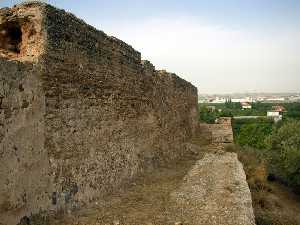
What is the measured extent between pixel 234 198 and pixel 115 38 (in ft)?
11.3

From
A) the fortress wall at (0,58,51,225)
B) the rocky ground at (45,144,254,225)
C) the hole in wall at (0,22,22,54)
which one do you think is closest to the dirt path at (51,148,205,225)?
the rocky ground at (45,144,254,225)

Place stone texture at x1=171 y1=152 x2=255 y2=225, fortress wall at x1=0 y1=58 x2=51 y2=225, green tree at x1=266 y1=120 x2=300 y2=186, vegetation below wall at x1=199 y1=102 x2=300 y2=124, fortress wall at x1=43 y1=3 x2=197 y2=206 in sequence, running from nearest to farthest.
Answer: fortress wall at x1=0 y1=58 x2=51 y2=225
fortress wall at x1=43 y1=3 x2=197 y2=206
stone texture at x1=171 y1=152 x2=255 y2=225
green tree at x1=266 y1=120 x2=300 y2=186
vegetation below wall at x1=199 y1=102 x2=300 y2=124

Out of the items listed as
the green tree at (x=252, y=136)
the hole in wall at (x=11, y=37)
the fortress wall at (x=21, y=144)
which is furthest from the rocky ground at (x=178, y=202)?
the green tree at (x=252, y=136)

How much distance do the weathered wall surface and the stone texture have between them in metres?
1.22

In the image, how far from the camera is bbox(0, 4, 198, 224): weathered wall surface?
452 cm

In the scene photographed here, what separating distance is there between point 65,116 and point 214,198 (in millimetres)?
2871

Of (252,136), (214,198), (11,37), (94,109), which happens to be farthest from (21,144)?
(252,136)

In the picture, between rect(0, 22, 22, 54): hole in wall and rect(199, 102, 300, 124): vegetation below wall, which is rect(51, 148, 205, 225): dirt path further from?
rect(199, 102, 300, 124): vegetation below wall

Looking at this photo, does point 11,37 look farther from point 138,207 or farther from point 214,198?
point 214,198

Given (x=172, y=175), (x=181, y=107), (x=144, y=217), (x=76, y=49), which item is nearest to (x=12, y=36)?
(x=76, y=49)

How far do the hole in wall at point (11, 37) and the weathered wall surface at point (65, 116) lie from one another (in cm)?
3

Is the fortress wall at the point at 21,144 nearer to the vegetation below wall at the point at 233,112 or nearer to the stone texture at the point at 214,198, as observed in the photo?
the stone texture at the point at 214,198

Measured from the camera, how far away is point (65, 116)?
5.45 metres

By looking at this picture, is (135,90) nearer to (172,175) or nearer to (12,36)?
(172,175)
